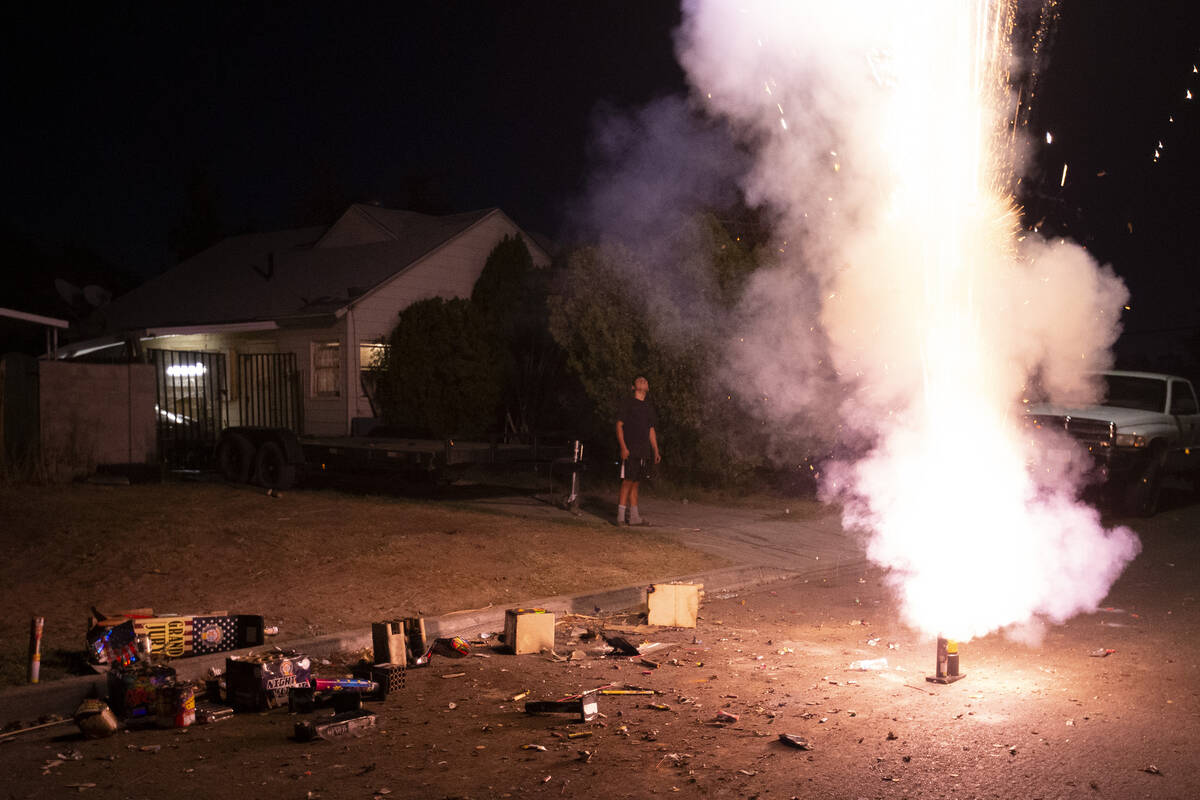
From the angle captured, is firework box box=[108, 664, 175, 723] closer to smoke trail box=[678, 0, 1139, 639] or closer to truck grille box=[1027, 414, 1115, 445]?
smoke trail box=[678, 0, 1139, 639]

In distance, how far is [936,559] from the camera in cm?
763

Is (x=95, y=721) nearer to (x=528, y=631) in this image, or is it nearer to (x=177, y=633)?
(x=177, y=633)

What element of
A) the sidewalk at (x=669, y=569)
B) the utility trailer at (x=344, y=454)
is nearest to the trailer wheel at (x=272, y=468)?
the utility trailer at (x=344, y=454)

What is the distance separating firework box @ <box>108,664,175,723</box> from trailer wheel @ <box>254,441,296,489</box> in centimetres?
1046

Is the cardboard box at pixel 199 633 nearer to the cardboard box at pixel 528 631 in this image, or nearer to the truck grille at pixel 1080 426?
the cardboard box at pixel 528 631

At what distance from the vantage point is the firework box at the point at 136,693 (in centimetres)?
544

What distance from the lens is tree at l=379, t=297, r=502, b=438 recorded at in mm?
19516

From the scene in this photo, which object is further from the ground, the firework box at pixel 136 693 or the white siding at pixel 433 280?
the white siding at pixel 433 280

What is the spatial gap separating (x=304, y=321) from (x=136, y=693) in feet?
52.2

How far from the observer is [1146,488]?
15.0 m

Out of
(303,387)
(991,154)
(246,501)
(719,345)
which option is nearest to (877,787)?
(991,154)

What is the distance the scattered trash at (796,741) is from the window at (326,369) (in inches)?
658

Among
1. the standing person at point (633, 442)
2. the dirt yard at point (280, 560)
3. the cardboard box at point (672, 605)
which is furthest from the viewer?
the standing person at point (633, 442)

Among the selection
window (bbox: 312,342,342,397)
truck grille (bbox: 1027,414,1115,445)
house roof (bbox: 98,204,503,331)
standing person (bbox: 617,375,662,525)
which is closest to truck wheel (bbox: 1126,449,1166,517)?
truck grille (bbox: 1027,414,1115,445)
